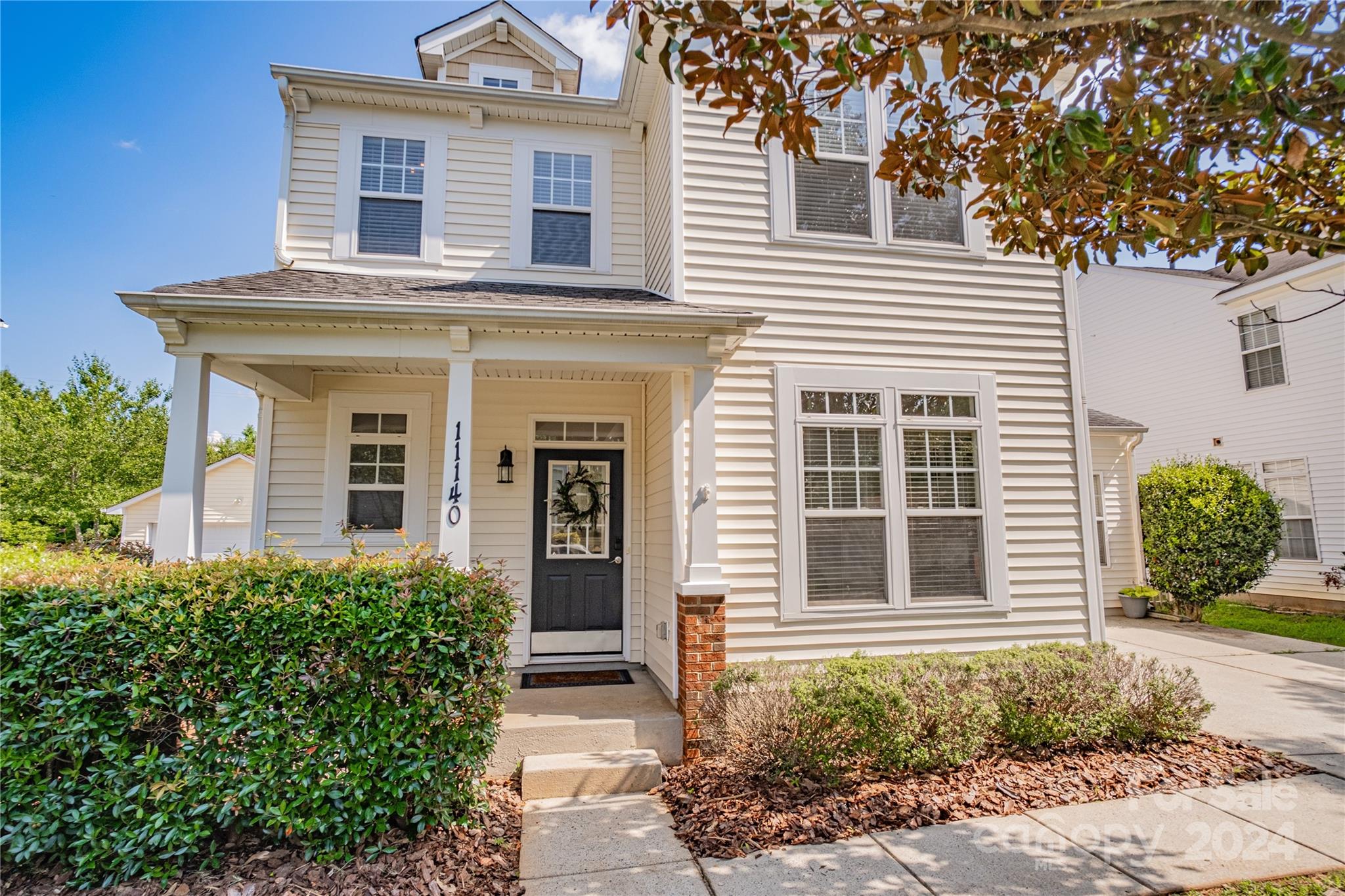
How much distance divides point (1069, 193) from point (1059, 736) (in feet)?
12.3

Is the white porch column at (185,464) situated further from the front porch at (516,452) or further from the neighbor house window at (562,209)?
the neighbor house window at (562,209)

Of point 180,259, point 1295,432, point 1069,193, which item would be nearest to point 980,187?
point 1069,193

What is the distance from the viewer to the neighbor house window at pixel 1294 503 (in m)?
11.1

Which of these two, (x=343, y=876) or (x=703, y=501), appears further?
(x=703, y=501)

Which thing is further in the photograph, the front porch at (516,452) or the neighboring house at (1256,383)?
the neighboring house at (1256,383)

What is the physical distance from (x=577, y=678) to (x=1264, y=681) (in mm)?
7049

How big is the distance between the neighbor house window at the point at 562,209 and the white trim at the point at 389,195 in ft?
3.11

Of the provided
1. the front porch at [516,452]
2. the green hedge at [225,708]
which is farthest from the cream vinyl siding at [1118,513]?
the green hedge at [225,708]

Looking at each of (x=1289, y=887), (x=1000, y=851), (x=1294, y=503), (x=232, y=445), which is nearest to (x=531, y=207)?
(x=1000, y=851)

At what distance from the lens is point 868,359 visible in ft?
19.5

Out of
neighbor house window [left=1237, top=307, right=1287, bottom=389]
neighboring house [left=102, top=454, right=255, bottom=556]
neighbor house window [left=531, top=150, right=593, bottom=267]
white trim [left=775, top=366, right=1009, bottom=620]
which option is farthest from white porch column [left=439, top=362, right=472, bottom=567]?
neighboring house [left=102, top=454, right=255, bottom=556]

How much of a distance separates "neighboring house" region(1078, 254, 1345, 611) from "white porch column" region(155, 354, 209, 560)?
41.2 feet

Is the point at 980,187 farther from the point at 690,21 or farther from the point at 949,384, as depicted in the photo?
the point at 690,21

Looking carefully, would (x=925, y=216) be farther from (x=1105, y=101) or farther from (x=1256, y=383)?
(x=1256, y=383)
